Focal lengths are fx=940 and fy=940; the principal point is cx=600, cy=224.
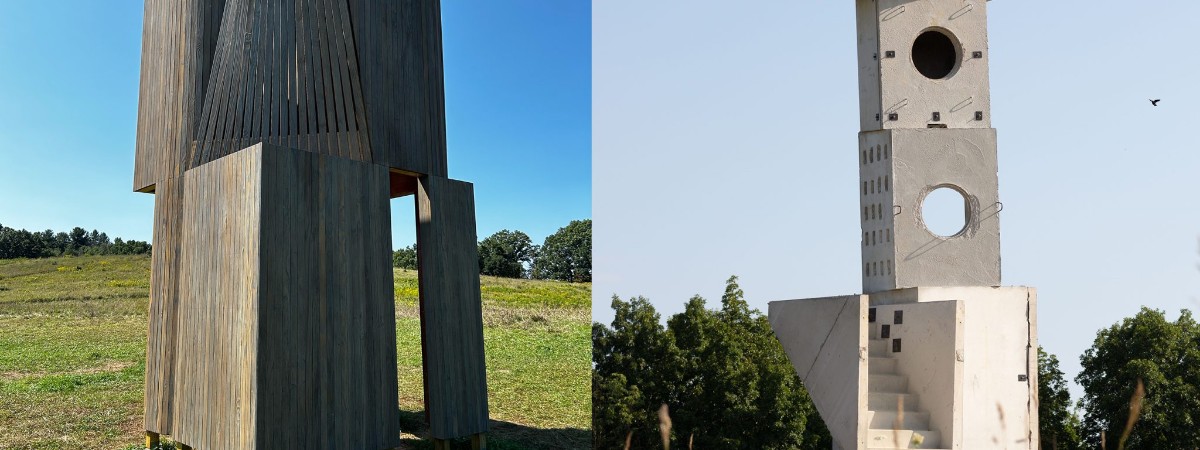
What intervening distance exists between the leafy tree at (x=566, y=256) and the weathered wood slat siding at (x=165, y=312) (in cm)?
1525

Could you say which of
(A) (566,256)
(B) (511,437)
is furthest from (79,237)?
(B) (511,437)

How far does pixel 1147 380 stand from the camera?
18844 millimetres

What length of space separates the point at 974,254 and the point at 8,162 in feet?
57.0

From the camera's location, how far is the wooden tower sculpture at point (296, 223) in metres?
7.59

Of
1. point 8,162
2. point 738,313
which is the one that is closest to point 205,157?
point 8,162

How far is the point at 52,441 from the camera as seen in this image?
440 inches

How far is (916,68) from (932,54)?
12.3 inches

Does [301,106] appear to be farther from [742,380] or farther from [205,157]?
[742,380]

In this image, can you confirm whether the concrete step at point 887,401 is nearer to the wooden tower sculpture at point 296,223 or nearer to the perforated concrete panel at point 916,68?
the perforated concrete panel at point 916,68

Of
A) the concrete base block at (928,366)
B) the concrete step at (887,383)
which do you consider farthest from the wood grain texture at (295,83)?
the concrete step at (887,383)

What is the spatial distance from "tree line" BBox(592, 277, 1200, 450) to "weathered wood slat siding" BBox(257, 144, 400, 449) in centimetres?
1106

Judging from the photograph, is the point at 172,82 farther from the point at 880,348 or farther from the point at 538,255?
the point at 538,255

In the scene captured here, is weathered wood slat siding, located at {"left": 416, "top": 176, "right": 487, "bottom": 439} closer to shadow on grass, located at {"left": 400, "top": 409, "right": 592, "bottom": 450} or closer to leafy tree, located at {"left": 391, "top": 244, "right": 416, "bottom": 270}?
shadow on grass, located at {"left": 400, "top": 409, "right": 592, "bottom": 450}

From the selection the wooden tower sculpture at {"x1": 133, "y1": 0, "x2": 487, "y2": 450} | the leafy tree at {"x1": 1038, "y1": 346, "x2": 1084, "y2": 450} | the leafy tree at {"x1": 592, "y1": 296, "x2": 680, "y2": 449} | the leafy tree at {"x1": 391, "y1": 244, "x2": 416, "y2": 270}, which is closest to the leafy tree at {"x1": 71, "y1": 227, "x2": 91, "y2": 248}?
the leafy tree at {"x1": 391, "y1": 244, "x2": 416, "y2": 270}
